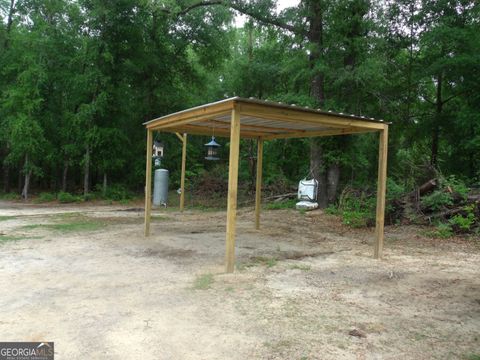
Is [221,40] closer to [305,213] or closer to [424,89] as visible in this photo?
[424,89]

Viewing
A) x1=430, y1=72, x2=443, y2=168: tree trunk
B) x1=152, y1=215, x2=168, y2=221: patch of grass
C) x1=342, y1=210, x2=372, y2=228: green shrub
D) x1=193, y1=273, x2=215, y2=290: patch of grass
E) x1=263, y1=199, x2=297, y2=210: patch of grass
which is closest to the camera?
x1=193, y1=273, x2=215, y2=290: patch of grass

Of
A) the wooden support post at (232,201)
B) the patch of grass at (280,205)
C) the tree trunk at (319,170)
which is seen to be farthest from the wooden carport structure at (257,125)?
the patch of grass at (280,205)

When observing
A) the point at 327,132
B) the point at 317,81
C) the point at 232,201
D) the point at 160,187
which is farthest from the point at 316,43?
the point at 232,201

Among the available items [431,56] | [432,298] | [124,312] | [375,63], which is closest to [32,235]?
[124,312]

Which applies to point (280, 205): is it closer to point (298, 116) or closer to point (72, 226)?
point (72, 226)

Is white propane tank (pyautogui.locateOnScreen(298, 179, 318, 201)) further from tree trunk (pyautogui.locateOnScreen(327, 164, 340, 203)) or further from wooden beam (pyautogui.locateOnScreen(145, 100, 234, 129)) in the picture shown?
wooden beam (pyautogui.locateOnScreen(145, 100, 234, 129))

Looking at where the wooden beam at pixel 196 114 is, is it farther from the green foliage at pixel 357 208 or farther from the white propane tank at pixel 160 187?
the white propane tank at pixel 160 187

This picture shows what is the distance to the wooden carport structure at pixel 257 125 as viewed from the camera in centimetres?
498

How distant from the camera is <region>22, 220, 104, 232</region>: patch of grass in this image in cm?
815
